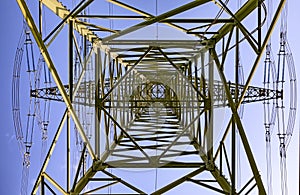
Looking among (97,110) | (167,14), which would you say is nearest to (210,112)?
(97,110)

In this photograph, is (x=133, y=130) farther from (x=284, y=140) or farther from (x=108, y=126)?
(x=284, y=140)

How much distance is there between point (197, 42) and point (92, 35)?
8.87 ft

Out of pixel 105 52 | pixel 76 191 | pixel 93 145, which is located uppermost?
pixel 105 52

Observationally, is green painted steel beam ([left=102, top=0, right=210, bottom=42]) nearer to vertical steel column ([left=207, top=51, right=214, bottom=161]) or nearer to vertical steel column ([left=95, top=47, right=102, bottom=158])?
vertical steel column ([left=95, top=47, right=102, bottom=158])

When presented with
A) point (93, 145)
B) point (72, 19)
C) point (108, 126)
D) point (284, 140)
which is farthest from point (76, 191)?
point (284, 140)

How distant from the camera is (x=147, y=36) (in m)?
9.48

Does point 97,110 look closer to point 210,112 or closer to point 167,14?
point 210,112

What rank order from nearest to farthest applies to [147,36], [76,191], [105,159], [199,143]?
[76,191]
[147,36]
[105,159]
[199,143]

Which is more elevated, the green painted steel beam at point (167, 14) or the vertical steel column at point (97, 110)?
the green painted steel beam at point (167, 14)

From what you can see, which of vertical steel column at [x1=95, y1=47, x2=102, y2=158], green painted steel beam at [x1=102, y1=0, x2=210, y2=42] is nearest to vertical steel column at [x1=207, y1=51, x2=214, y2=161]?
green painted steel beam at [x1=102, y1=0, x2=210, y2=42]

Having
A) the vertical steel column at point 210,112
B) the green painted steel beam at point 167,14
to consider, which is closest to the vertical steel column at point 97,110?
the green painted steel beam at point 167,14

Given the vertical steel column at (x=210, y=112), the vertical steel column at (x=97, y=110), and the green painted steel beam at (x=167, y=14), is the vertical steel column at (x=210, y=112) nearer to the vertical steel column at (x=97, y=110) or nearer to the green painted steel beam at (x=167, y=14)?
the green painted steel beam at (x=167, y=14)

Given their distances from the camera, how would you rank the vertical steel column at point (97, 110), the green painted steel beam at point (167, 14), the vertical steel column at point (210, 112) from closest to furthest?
the green painted steel beam at point (167, 14) < the vertical steel column at point (210, 112) < the vertical steel column at point (97, 110)

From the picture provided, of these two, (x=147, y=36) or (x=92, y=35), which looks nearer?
(x=147, y=36)
